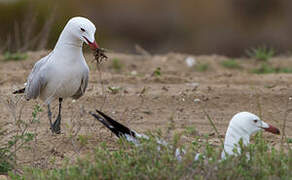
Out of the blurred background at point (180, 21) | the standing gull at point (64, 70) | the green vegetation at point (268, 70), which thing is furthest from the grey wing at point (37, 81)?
the blurred background at point (180, 21)

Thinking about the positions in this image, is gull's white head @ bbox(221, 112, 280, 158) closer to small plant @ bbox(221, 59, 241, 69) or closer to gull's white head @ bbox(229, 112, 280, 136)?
gull's white head @ bbox(229, 112, 280, 136)

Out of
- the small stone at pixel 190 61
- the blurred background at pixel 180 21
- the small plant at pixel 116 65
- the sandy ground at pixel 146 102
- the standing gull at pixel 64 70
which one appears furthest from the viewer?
the blurred background at pixel 180 21

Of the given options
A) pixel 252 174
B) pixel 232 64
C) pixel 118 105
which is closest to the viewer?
pixel 252 174

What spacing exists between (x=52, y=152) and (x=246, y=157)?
1884mm

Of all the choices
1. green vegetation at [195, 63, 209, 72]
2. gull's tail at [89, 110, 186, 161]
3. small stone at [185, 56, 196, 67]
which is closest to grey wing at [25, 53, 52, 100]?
gull's tail at [89, 110, 186, 161]

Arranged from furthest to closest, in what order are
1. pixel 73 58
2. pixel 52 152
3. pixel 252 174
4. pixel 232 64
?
pixel 232 64 < pixel 73 58 < pixel 52 152 < pixel 252 174

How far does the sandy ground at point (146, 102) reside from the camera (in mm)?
6020

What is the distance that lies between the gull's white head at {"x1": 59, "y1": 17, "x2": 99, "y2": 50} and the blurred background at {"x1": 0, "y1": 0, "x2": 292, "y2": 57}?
9.95m

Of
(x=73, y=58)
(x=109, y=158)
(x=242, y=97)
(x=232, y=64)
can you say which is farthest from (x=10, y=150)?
(x=232, y=64)

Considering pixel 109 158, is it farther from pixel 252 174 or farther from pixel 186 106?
pixel 186 106

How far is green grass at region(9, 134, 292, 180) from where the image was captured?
4295 mm

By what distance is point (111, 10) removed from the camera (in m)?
17.1

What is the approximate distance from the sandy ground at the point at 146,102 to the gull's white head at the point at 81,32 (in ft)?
1.93

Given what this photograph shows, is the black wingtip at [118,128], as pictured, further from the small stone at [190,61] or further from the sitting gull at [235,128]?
the small stone at [190,61]
